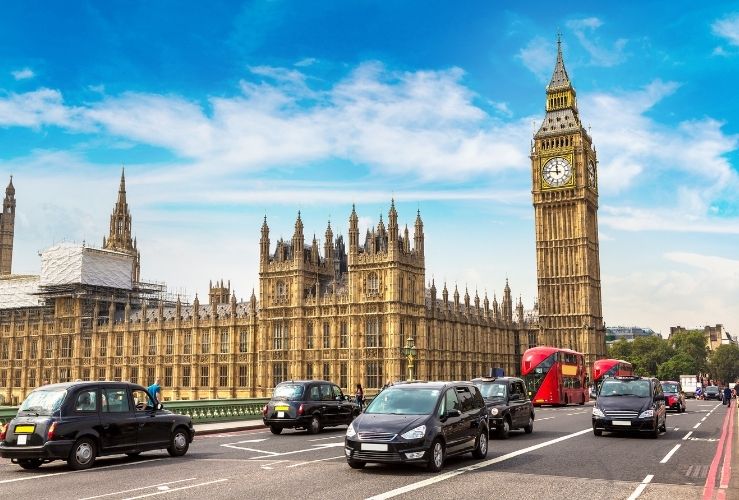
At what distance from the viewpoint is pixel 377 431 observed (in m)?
15.2

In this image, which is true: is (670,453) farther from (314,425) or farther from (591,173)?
(591,173)

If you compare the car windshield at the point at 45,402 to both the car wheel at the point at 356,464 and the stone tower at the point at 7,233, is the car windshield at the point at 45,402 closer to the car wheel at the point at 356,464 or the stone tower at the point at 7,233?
the car wheel at the point at 356,464

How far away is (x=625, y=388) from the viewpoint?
82.0 feet

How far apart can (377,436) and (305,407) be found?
11948 millimetres

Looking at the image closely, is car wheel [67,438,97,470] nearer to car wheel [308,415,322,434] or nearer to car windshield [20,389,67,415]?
car windshield [20,389,67,415]

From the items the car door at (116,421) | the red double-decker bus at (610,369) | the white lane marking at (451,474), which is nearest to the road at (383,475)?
the white lane marking at (451,474)

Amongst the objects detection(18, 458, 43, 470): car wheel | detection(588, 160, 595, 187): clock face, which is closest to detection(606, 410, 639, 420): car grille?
detection(18, 458, 43, 470): car wheel

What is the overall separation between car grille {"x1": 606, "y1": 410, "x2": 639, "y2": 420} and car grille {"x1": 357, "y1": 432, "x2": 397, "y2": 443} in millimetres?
11009

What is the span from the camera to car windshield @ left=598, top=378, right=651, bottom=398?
2458cm

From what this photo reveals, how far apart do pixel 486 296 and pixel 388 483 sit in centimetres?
7866

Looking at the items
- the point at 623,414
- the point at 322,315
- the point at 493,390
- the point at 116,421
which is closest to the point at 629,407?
the point at 623,414

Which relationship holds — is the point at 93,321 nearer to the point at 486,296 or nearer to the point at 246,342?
the point at 246,342

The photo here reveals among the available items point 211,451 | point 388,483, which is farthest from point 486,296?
point 388,483

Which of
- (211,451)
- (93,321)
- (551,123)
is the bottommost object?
(211,451)
